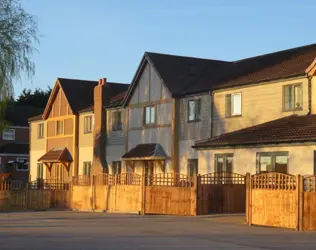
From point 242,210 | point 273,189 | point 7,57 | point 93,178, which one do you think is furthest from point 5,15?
point 273,189

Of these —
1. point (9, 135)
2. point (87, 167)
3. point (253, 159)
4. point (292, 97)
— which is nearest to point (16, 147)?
point (9, 135)

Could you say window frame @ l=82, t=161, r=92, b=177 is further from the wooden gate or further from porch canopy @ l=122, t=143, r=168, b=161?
the wooden gate

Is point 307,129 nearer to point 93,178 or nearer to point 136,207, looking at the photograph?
point 136,207

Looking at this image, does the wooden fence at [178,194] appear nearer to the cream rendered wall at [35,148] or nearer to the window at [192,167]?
the window at [192,167]

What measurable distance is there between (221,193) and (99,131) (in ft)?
68.6

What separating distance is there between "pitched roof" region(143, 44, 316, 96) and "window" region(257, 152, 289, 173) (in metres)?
4.80

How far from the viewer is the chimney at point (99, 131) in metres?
52.3

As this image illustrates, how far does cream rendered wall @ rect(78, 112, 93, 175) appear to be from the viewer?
180ft

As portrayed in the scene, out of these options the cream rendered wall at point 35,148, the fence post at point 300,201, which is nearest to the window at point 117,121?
the cream rendered wall at point 35,148

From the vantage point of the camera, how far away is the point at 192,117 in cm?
4225

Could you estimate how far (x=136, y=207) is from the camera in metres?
34.5

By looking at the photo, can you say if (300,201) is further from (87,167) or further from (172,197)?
(87,167)

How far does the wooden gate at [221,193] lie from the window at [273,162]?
1.32 metres

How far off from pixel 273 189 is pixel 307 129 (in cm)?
634
